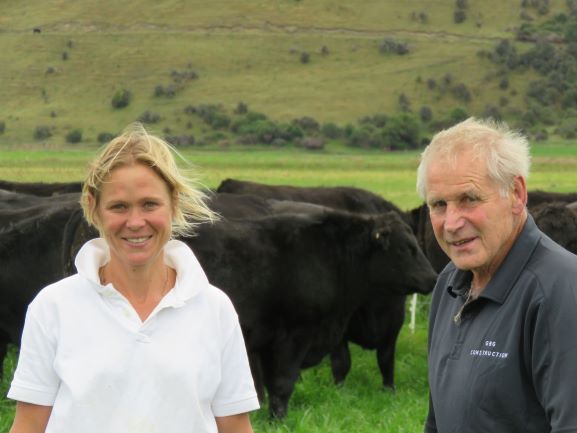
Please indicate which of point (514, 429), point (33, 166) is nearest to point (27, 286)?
point (514, 429)

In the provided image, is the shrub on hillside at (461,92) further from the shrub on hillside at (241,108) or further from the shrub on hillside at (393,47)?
the shrub on hillside at (241,108)

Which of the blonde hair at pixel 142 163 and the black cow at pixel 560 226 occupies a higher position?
the blonde hair at pixel 142 163

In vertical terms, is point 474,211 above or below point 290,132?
above

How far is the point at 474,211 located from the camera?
3.40 m

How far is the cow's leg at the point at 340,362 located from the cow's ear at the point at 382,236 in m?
1.14

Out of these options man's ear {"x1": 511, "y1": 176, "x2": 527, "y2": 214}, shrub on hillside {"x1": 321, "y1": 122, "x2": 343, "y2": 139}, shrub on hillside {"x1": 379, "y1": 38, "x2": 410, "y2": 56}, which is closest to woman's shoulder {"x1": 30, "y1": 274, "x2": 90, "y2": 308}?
man's ear {"x1": 511, "y1": 176, "x2": 527, "y2": 214}

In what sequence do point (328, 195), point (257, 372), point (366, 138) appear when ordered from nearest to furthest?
1. point (257, 372)
2. point (328, 195)
3. point (366, 138)

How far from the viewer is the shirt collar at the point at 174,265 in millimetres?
3371

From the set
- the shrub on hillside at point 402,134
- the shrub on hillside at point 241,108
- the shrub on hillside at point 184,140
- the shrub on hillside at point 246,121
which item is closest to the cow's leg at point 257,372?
the shrub on hillside at point 184,140

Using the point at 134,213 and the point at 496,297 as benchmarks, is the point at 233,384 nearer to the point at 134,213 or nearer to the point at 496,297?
the point at 134,213

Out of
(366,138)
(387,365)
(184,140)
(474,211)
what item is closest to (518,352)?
(474,211)

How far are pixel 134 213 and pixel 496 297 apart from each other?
1080 mm

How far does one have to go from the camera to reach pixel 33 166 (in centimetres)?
4272

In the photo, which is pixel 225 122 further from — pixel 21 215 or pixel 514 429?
pixel 514 429
